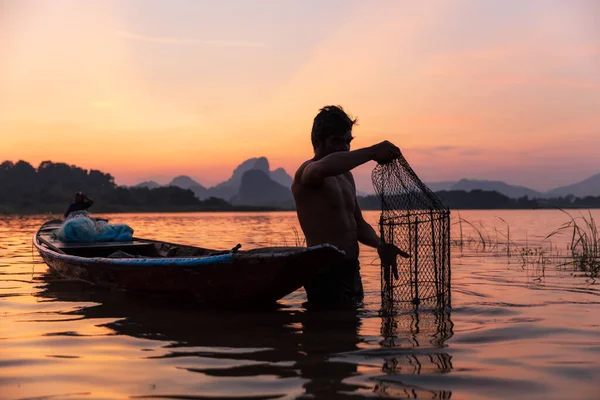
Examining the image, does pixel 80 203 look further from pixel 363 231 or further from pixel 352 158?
pixel 352 158

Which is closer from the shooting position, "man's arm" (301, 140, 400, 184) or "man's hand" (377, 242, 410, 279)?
"man's arm" (301, 140, 400, 184)

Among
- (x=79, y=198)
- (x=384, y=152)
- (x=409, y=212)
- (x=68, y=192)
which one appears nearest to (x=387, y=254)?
(x=409, y=212)

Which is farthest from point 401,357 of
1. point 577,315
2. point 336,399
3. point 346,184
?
point 577,315

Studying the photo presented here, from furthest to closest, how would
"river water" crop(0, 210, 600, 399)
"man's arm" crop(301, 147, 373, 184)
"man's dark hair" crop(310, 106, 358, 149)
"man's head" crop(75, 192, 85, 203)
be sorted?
"man's head" crop(75, 192, 85, 203) < "man's dark hair" crop(310, 106, 358, 149) < "man's arm" crop(301, 147, 373, 184) < "river water" crop(0, 210, 600, 399)

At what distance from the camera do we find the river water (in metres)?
3.39

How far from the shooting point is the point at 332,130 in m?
5.48

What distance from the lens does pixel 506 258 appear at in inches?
493

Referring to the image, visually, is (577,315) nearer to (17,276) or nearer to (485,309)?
(485,309)

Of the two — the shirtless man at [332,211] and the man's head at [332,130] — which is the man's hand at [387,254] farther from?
the man's head at [332,130]

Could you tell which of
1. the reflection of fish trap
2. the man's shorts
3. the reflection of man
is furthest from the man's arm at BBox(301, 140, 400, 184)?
the reflection of man

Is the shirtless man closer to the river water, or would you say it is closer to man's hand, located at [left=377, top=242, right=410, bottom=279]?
man's hand, located at [left=377, top=242, right=410, bottom=279]

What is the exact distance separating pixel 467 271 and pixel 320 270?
5.15 meters

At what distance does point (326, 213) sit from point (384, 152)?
0.90 meters

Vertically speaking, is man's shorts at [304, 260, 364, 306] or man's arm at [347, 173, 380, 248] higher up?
man's arm at [347, 173, 380, 248]
